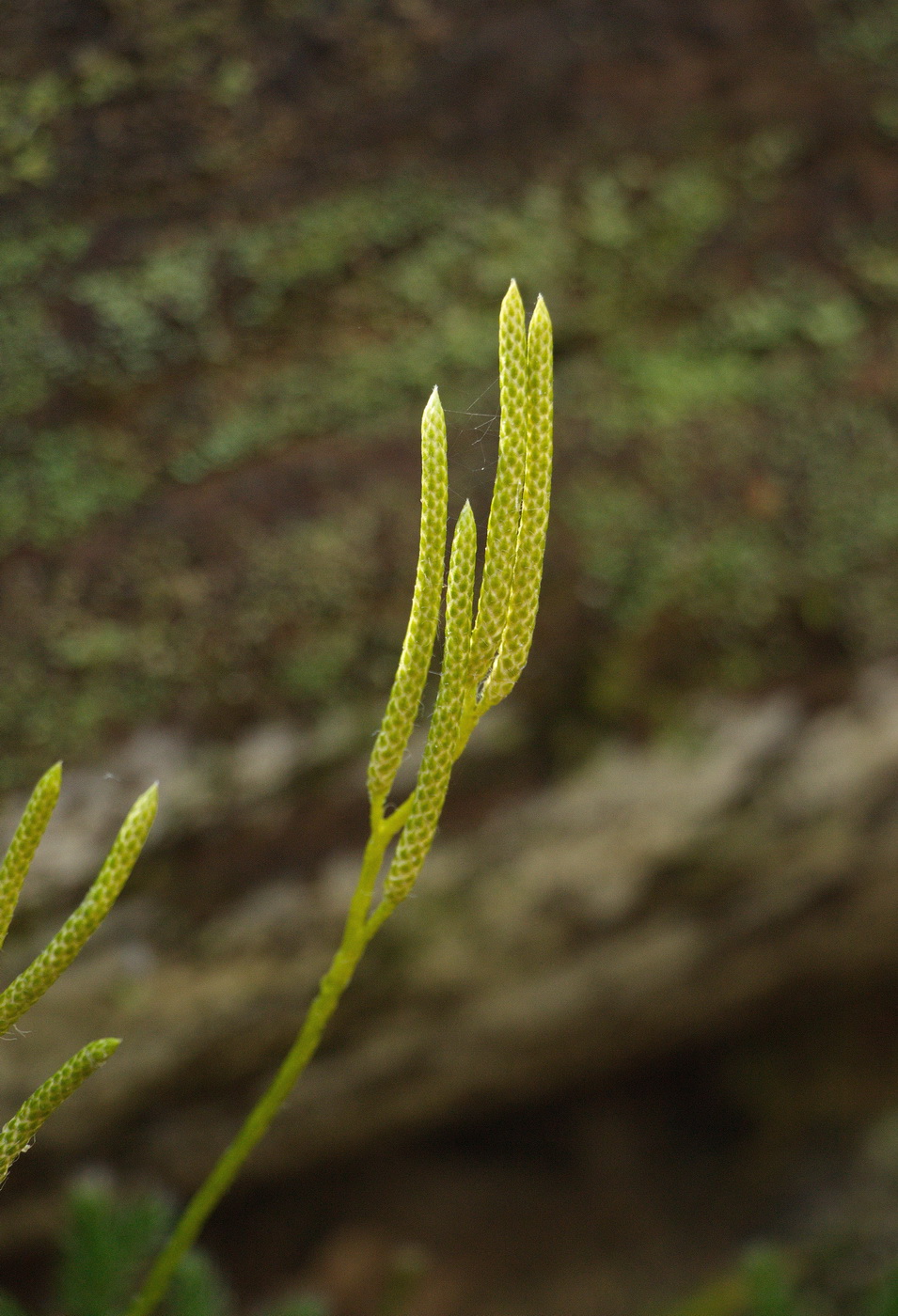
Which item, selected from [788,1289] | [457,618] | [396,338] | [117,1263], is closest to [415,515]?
[396,338]

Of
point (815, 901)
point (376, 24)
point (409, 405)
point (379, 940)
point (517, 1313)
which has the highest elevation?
point (376, 24)

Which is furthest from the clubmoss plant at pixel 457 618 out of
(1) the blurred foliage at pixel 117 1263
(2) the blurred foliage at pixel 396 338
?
(2) the blurred foliage at pixel 396 338

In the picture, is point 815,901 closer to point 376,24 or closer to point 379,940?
point 379,940

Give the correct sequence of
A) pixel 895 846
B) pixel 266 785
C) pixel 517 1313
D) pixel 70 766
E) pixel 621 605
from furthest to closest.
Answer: pixel 517 1313 < pixel 895 846 < pixel 621 605 < pixel 266 785 < pixel 70 766

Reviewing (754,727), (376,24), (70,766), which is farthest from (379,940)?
(376,24)

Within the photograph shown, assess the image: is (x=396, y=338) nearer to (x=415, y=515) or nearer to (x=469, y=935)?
(x=415, y=515)

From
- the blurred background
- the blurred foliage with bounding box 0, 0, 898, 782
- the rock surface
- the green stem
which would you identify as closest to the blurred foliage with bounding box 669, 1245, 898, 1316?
the blurred background

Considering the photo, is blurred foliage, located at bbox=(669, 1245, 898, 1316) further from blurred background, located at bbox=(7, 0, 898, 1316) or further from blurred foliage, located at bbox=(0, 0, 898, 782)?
blurred foliage, located at bbox=(0, 0, 898, 782)
